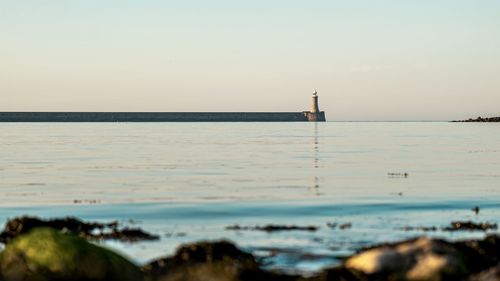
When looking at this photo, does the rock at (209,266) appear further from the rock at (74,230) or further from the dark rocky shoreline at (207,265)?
the rock at (74,230)

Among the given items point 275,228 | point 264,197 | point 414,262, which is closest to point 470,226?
point 275,228

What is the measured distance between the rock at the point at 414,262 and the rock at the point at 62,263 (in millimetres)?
3600

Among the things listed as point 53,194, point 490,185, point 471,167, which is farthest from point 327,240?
point 471,167

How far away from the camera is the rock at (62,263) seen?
13.7 meters

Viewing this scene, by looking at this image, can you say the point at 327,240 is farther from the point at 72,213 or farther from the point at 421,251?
the point at 72,213

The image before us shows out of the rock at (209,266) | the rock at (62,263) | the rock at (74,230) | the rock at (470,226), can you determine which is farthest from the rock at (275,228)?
the rock at (62,263)

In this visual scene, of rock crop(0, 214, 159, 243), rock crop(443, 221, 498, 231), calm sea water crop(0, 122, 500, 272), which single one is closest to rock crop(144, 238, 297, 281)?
calm sea water crop(0, 122, 500, 272)

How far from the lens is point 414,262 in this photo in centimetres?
1323

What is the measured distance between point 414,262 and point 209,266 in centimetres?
306

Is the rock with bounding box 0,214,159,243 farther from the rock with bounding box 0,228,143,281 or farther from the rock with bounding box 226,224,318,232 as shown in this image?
the rock with bounding box 0,228,143,281

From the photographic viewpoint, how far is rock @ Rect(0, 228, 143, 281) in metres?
Answer: 13.7

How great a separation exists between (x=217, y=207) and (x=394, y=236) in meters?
8.47

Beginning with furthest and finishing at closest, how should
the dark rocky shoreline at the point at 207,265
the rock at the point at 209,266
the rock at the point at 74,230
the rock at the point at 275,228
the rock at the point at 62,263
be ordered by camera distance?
the rock at the point at 275,228 < the rock at the point at 74,230 < the rock at the point at 62,263 < the dark rocky shoreline at the point at 207,265 < the rock at the point at 209,266

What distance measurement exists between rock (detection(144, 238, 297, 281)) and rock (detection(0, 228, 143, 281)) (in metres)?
0.64
